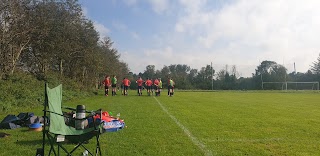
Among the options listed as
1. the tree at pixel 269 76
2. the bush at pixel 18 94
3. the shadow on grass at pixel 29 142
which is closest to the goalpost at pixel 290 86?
the tree at pixel 269 76

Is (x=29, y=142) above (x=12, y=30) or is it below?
below

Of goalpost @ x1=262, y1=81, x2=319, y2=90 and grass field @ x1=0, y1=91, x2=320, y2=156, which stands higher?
goalpost @ x1=262, y1=81, x2=319, y2=90

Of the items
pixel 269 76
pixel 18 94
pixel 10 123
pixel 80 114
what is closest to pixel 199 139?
pixel 80 114

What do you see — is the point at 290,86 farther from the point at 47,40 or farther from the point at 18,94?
the point at 18,94

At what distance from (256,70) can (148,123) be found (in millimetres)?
56673

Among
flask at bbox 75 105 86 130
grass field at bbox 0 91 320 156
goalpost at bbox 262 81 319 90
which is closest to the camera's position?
flask at bbox 75 105 86 130

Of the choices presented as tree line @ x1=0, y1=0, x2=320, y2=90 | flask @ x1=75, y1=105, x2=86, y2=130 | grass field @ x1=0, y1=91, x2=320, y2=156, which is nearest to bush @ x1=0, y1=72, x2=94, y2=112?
tree line @ x1=0, y1=0, x2=320, y2=90

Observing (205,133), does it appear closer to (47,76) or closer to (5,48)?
(5,48)

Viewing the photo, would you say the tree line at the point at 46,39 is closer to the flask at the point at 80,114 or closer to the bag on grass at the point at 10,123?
→ the bag on grass at the point at 10,123

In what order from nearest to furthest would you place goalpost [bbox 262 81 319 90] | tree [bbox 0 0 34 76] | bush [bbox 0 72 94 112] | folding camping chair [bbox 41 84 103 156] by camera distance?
folding camping chair [bbox 41 84 103 156] → bush [bbox 0 72 94 112] → tree [bbox 0 0 34 76] → goalpost [bbox 262 81 319 90]

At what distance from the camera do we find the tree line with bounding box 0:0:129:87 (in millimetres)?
19594

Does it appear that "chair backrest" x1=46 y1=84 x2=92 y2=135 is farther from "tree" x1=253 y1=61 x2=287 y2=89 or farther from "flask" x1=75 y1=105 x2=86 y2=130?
"tree" x1=253 y1=61 x2=287 y2=89

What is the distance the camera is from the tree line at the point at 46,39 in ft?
64.3

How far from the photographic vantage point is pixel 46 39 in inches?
1035
